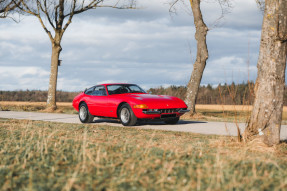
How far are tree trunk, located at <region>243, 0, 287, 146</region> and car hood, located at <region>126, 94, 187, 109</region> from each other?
458 centimetres

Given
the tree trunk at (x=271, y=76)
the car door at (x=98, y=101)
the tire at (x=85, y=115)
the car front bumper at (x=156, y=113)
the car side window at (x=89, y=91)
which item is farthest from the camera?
the car side window at (x=89, y=91)

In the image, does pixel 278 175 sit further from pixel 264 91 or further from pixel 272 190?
pixel 264 91

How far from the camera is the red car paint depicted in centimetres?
1170

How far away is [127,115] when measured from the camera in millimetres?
12117

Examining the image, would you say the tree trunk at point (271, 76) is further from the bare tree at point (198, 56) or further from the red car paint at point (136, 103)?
the bare tree at point (198, 56)

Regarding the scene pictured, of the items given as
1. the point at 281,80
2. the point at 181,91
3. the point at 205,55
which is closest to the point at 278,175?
the point at 281,80

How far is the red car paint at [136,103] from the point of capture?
38.4 ft

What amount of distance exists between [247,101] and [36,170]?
4.40 metres

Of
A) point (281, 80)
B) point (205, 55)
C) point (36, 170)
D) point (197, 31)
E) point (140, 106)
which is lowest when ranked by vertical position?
point (36, 170)

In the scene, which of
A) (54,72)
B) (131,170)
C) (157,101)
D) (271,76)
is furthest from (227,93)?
(131,170)

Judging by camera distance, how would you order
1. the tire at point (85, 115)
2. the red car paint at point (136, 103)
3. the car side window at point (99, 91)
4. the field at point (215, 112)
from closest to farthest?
the field at point (215, 112)
the red car paint at point (136, 103)
the car side window at point (99, 91)
the tire at point (85, 115)

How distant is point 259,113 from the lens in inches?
295

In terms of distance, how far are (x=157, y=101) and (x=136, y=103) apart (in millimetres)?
732

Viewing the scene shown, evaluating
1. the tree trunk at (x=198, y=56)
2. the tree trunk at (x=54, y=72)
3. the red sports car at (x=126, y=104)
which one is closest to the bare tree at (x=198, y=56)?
the tree trunk at (x=198, y=56)
